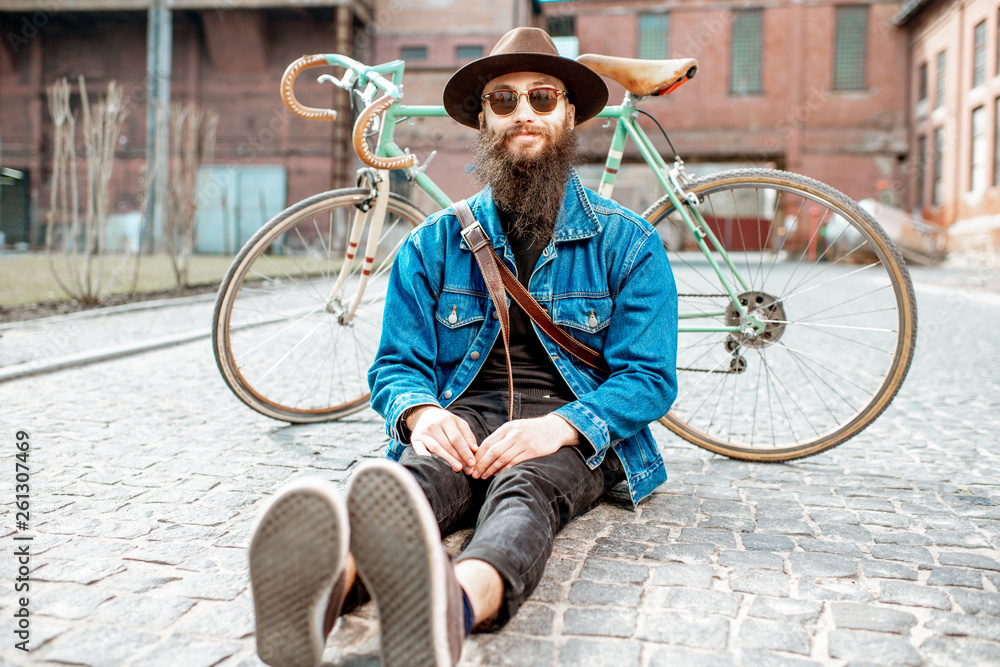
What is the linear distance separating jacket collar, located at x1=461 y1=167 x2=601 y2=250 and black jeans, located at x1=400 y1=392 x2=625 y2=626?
52cm

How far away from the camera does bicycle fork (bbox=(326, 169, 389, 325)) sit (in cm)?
351

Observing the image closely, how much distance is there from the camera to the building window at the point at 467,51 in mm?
28438

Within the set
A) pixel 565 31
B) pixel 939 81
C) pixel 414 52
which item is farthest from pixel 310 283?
pixel 565 31

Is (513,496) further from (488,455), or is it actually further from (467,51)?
(467,51)

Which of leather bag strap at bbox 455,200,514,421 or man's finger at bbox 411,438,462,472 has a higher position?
leather bag strap at bbox 455,200,514,421

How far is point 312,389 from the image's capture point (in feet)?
15.5

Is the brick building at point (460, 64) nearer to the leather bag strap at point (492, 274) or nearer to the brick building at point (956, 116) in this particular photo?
the brick building at point (956, 116)

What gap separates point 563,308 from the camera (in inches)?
98.0

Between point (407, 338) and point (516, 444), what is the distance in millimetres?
559

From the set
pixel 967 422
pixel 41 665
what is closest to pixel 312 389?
pixel 41 665

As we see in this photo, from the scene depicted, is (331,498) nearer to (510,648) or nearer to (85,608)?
(510,648)

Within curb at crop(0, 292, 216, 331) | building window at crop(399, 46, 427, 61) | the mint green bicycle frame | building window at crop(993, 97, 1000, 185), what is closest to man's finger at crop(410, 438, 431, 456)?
the mint green bicycle frame

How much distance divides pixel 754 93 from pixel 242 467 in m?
29.6

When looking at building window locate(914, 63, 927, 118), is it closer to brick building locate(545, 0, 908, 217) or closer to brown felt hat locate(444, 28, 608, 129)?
brick building locate(545, 0, 908, 217)
